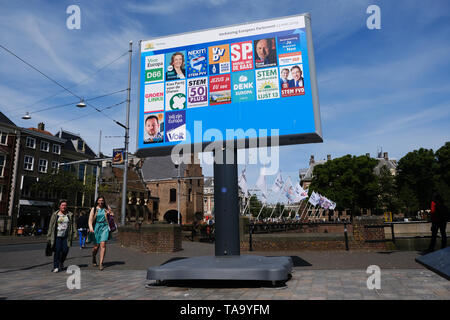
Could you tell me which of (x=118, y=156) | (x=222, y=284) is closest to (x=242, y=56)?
(x=222, y=284)

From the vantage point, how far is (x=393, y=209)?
58.3 metres

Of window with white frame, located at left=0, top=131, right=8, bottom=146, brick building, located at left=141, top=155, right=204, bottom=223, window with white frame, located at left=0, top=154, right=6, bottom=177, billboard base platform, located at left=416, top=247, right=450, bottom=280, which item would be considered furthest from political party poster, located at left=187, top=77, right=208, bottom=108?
brick building, located at left=141, top=155, right=204, bottom=223

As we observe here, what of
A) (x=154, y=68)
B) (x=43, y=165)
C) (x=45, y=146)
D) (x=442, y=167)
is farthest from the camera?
(x=442, y=167)

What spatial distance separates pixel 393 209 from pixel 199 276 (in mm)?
62982

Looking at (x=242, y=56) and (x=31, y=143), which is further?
(x=31, y=143)

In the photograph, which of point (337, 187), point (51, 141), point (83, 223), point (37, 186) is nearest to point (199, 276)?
point (83, 223)

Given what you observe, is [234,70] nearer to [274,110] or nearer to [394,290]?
[274,110]

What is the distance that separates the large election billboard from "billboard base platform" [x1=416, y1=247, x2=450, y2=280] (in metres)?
3.10

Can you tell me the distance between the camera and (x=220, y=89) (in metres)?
6.28

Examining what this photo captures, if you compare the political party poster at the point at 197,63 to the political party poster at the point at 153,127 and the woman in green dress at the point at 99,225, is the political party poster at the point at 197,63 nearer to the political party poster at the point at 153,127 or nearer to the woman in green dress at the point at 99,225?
the political party poster at the point at 153,127

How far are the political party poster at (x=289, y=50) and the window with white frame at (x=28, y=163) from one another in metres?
41.6

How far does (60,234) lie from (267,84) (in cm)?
639

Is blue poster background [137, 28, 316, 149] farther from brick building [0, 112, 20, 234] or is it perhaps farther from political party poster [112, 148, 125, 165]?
brick building [0, 112, 20, 234]

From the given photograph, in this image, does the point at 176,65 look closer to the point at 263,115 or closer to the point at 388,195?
the point at 263,115
